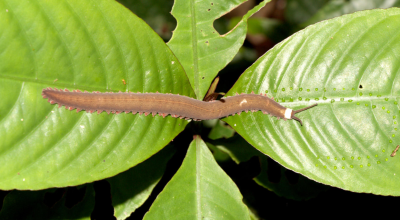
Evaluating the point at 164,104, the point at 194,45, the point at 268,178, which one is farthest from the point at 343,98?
the point at 164,104

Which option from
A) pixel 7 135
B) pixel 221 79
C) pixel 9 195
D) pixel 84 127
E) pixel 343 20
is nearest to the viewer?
pixel 7 135

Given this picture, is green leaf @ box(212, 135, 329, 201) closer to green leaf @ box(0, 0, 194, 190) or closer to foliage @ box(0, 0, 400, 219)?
foliage @ box(0, 0, 400, 219)

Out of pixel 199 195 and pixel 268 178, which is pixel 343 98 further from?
pixel 199 195

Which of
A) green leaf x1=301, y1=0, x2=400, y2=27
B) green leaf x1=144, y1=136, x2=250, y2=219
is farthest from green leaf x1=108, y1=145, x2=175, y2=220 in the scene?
green leaf x1=301, y1=0, x2=400, y2=27

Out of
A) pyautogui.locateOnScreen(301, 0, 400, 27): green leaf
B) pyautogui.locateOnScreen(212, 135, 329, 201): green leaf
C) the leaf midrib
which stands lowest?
pyautogui.locateOnScreen(212, 135, 329, 201): green leaf

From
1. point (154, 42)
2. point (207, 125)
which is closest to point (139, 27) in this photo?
point (154, 42)

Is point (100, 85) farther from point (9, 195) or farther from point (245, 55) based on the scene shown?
point (245, 55)
